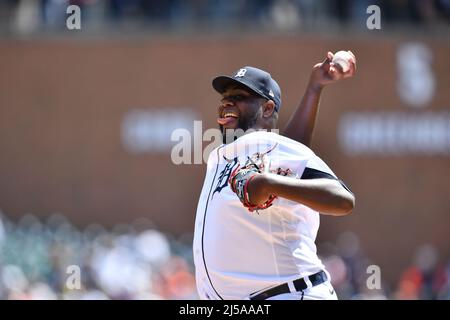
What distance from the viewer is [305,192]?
391 centimetres

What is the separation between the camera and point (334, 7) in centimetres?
1870

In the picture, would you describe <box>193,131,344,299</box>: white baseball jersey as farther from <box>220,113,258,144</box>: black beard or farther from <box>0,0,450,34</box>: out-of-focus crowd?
<box>0,0,450,34</box>: out-of-focus crowd

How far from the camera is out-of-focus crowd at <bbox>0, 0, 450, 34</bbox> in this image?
18438 millimetres

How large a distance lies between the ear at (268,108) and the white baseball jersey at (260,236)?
219mm

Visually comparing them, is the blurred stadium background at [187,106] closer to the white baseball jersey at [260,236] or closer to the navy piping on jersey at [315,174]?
the white baseball jersey at [260,236]

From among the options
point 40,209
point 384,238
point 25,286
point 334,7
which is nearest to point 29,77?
point 40,209

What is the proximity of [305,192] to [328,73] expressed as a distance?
1.19 metres

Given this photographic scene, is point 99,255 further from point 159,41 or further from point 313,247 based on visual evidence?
point 313,247

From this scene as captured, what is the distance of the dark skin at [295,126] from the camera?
390 centimetres

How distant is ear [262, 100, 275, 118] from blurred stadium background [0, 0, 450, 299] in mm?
13155
